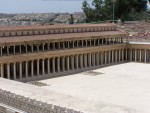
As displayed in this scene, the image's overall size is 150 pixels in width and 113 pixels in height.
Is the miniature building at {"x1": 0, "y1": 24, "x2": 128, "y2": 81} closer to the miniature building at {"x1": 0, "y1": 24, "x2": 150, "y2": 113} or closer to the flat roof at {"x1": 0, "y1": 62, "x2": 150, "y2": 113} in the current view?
the miniature building at {"x1": 0, "y1": 24, "x2": 150, "y2": 113}

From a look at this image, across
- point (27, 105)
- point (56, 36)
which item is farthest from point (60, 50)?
point (27, 105)

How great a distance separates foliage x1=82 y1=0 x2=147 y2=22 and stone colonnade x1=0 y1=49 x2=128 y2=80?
114 feet

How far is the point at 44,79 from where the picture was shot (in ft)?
133

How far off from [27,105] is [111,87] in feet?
46.9

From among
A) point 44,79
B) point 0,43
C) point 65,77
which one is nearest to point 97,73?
point 65,77

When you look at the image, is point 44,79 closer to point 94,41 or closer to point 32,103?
point 94,41

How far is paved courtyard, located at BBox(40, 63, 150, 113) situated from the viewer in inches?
1088

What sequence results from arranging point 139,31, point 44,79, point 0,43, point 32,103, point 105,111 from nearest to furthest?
1. point 105,111
2. point 32,103
3. point 0,43
4. point 44,79
5. point 139,31

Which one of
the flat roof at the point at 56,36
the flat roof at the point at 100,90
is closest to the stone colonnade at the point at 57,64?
the flat roof at the point at 100,90

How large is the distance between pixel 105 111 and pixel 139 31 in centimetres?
4982

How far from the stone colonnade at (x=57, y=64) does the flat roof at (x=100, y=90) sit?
1966mm

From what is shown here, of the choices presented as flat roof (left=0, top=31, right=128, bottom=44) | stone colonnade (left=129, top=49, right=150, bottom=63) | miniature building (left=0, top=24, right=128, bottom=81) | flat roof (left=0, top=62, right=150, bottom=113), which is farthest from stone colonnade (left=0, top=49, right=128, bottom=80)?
flat roof (left=0, top=31, right=128, bottom=44)

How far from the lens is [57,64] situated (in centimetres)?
4403

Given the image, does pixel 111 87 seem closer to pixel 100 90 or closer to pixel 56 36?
pixel 100 90
